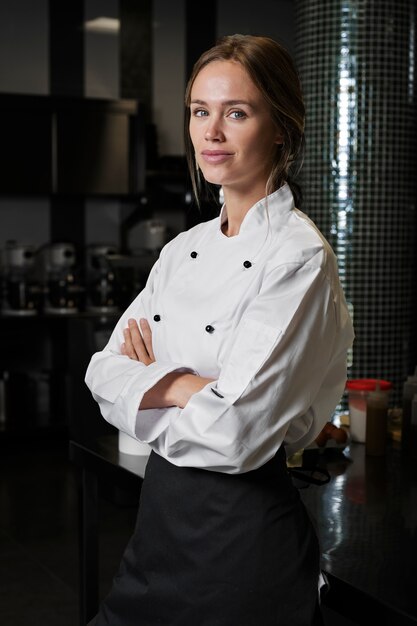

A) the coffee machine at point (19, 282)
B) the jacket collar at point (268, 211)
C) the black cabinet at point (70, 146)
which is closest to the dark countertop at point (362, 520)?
the jacket collar at point (268, 211)

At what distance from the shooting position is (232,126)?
152 cm

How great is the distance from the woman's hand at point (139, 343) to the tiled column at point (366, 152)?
272 centimetres

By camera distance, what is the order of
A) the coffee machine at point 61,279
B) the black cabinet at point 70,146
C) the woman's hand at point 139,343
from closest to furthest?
the woman's hand at point 139,343
the black cabinet at point 70,146
the coffee machine at point 61,279

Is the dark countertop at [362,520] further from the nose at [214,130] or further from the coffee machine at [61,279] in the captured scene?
the coffee machine at [61,279]

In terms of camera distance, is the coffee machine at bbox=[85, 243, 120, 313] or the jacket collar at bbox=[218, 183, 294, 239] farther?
the coffee machine at bbox=[85, 243, 120, 313]

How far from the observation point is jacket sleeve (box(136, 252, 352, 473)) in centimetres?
140

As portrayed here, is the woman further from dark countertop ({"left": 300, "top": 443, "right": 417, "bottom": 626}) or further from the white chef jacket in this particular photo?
dark countertop ({"left": 300, "top": 443, "right": 417, "bottom": 626})

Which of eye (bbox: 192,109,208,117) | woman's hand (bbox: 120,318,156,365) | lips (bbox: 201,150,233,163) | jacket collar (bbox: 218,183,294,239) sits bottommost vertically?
woman's hand (bbox: 120,318,156,365)

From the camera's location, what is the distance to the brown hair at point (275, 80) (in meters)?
1.50

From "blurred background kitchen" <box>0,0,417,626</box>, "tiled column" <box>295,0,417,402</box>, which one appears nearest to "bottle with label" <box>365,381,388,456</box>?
"blurred background kitchen" <box>0,0,417,626</box>

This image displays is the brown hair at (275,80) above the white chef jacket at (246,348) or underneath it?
above

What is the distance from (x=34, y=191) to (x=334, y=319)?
178 inches

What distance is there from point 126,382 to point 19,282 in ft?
13.8

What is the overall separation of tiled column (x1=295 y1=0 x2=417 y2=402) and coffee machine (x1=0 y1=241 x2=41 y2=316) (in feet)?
7.07
